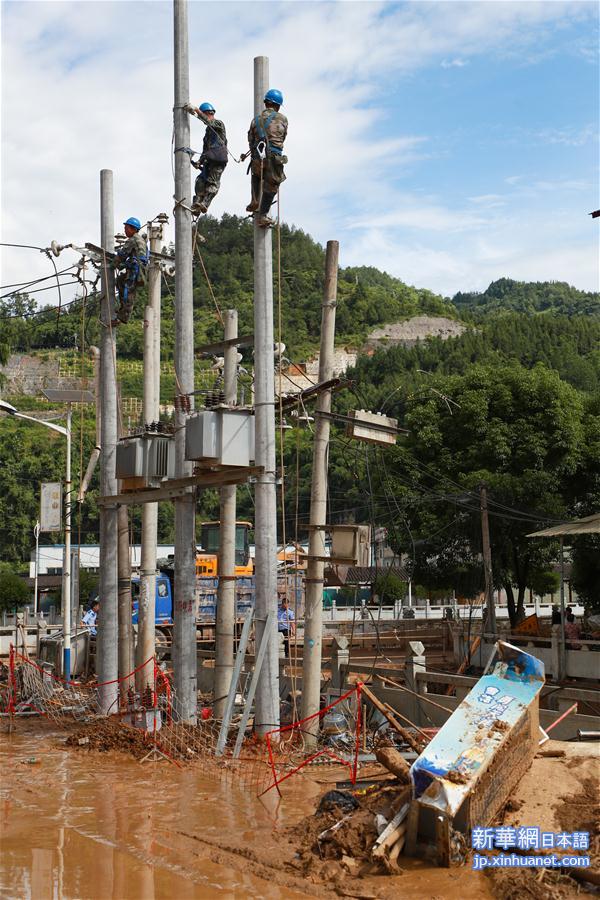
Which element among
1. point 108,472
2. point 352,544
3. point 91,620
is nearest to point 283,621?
point 91,620

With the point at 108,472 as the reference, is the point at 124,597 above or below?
below

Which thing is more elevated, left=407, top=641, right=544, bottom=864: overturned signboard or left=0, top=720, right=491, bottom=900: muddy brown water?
left=407, top=641, right=544, bottom=864: overturned signboard

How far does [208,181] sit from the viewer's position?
15.1m

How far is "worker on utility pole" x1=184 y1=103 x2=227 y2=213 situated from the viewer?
588 inches

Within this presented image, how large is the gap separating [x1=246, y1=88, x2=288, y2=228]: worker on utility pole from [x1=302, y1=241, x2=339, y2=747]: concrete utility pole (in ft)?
4.99

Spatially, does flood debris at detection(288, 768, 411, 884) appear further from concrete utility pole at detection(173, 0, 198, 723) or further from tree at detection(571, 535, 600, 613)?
tree at detection(571, 535, 600, 613)

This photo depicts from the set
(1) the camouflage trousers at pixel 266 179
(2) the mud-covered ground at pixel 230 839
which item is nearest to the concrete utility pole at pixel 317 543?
(1) the camouflage trousers at pixel 266 179

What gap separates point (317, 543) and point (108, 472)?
459cm

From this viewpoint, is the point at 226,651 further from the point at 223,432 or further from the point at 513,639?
the point at 513,639

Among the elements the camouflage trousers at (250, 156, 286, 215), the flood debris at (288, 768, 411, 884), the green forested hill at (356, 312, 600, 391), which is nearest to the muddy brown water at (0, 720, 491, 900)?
the flood debris at (288, 768, 411, 884)

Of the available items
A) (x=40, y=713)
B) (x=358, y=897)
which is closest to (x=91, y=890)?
(x=358, y=897)

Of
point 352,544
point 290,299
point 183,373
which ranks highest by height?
point 290,299

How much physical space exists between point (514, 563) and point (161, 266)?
1784 centimetres

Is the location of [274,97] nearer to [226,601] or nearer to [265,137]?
[265,137]
